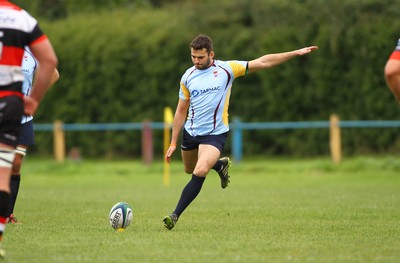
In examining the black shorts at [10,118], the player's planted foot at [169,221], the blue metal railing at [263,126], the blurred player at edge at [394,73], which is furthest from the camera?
the blue metal railing at [263,126]

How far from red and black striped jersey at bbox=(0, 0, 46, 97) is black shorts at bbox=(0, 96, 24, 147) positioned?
7 centimetres

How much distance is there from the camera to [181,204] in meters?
9.82

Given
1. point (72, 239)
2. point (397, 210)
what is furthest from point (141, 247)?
point (397, 210)

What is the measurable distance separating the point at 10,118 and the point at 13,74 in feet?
1.27

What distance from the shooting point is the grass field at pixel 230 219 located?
784 centimetres

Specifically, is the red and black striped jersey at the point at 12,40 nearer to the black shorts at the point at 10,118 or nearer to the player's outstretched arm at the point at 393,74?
the black shorts at the point at 10,118

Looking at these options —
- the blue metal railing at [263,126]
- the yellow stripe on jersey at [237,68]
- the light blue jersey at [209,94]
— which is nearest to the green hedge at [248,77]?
the blue metal railing at [263,126]

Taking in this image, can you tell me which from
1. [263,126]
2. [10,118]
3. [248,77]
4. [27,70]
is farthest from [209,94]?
[248,77]

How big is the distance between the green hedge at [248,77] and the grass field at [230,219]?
2849mm

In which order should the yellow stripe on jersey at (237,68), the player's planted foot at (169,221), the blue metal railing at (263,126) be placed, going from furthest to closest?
the blue metal railing at (263,126)
the yellow stripe on jersey at (237,68)
the player's planted foot at (169,221)

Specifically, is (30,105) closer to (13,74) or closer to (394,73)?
(13,74)

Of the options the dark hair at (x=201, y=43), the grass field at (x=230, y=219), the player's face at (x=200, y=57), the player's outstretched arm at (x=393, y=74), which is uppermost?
the dark hair at (x=201, y=43)

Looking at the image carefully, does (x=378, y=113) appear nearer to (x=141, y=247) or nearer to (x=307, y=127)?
(x=307, y=127)

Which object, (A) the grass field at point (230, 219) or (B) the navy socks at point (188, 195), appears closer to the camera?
(A) the grass field at point (230, 219)
